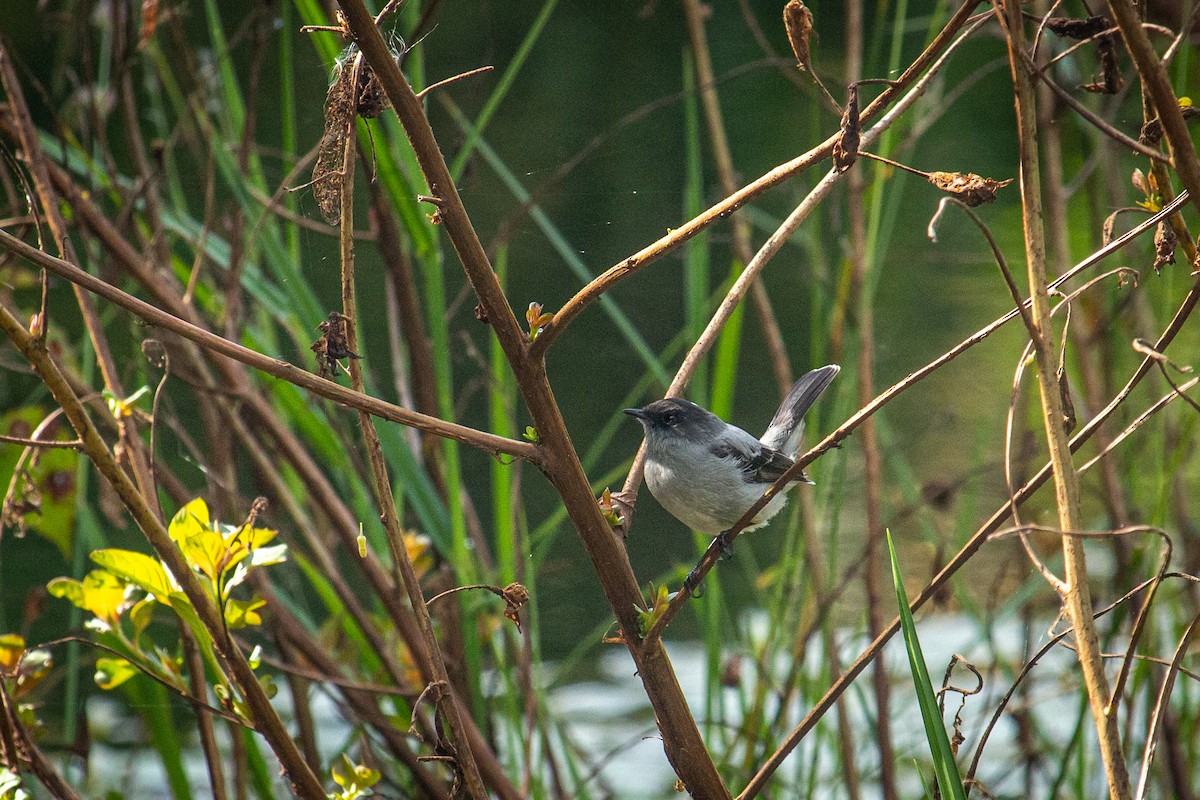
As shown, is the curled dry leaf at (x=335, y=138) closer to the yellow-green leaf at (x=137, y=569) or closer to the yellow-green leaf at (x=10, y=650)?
the yellow-green leaf at (x=137, y=569)

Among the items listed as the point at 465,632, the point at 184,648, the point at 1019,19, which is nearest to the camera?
the point at 1019,19

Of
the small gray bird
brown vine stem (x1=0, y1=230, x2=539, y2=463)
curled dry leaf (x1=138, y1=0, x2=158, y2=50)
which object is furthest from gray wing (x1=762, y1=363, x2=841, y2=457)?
curled dry leaf (x1=138, y1=0, x2=158, y2=50)

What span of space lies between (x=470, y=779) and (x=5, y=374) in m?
4.01

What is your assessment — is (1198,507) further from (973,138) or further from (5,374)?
(5,374)

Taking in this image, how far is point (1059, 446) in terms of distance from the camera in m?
1.14

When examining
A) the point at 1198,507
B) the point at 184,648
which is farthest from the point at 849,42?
the point at 1198,507

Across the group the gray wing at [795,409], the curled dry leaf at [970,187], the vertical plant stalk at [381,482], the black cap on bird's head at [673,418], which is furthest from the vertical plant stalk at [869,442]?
the curled dry leaf at [970,187]

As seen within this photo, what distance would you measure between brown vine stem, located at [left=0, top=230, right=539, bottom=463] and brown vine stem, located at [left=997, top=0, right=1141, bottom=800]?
1.83 feet

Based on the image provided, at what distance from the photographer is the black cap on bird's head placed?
2.47m

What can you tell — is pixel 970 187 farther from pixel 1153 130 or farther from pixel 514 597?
pixel 514 597

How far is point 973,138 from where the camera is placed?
664cm

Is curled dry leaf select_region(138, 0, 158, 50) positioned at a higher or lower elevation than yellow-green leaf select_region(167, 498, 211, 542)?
higher

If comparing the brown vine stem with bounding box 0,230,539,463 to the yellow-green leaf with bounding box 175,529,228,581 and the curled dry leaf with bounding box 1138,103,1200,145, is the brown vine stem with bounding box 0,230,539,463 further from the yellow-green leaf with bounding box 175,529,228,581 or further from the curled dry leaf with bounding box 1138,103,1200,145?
the curled dry leaf with bounding box 1138,103,1200,145

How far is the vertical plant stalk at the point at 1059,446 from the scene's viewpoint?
1124 mm
